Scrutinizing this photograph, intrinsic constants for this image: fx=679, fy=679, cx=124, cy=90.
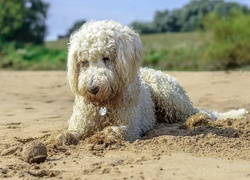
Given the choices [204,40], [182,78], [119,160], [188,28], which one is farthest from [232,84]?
[188,28]

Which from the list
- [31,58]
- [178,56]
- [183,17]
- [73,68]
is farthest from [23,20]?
[73,68]

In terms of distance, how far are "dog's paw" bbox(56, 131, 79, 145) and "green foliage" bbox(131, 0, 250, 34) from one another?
36.4 metres

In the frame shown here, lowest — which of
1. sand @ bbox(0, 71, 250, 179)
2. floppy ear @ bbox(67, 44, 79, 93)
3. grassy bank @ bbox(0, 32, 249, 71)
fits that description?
grassy bank @ bbox(0, 32, 249, 71)

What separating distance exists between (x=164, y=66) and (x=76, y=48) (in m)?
18.0

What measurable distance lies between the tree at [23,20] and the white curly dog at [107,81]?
40736 millimetres

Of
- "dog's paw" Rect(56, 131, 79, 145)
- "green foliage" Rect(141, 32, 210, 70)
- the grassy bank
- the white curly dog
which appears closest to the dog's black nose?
the white curly dog

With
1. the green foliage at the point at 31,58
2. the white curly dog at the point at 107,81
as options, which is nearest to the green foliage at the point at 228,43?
the green foliage at the point at 31,58

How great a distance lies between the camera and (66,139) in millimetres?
7234

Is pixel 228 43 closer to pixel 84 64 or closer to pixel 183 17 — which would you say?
pixel 84 64

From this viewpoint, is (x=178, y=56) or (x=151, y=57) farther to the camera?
(x=178, y=56)

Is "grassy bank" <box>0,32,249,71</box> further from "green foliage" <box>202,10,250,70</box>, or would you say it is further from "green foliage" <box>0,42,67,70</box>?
"green foliage" <box>202,10,250,70</box>

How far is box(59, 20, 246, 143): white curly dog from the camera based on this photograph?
23.1 ft

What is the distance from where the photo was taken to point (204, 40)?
32000mm

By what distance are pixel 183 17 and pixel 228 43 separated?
22879 millimetres
